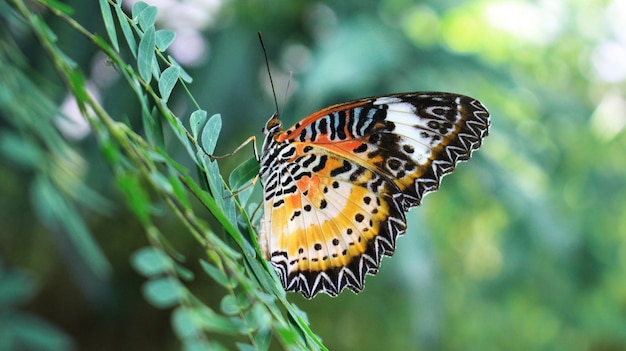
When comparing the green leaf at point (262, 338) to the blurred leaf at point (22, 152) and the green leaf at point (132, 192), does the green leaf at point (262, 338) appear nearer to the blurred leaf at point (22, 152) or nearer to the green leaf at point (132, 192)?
the green leaf at point (132, 192)

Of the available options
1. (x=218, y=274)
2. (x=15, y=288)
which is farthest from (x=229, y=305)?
(x=15, y=288)

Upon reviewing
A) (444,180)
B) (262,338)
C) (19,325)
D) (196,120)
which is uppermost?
(444,180)

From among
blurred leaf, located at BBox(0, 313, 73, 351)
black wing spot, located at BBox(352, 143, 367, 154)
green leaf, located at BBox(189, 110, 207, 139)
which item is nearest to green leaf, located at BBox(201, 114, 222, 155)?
green leaf, located at BBox(189, 110, 207, 139)

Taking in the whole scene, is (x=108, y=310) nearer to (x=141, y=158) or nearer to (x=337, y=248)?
(x=337, y=248)

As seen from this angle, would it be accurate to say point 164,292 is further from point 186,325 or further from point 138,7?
point 138,7

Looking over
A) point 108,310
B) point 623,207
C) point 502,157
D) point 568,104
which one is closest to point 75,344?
point 108,310

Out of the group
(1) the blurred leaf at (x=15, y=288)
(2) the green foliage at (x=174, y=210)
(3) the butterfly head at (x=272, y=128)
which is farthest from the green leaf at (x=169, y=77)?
(1) the blurred leaf at (x=15, y=288)
